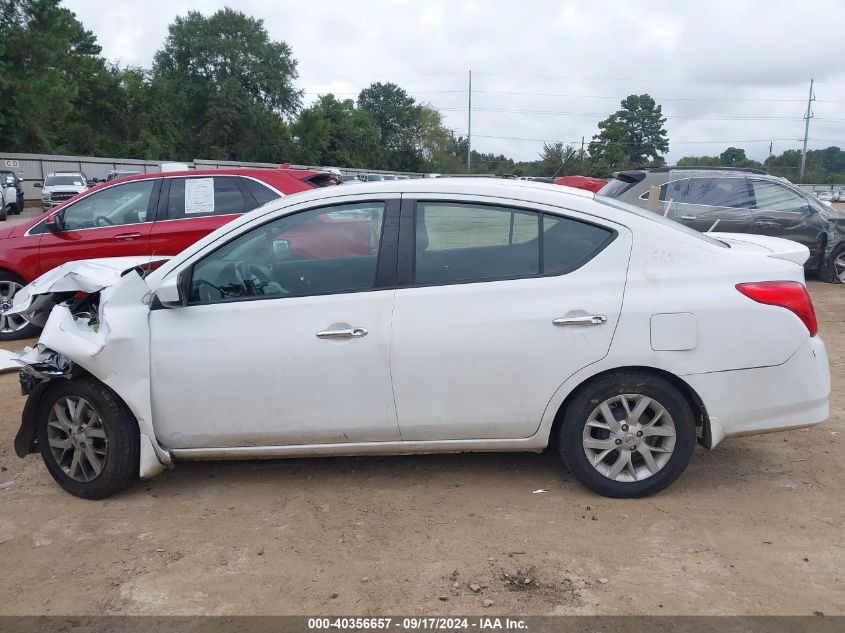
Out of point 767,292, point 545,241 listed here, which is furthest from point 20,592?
point 767,292

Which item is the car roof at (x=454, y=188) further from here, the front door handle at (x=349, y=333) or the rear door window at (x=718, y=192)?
the rear door window at (x=718, y=192)

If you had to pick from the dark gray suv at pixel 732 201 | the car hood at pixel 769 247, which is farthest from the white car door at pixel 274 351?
the dark gray suv at pixel 732 201

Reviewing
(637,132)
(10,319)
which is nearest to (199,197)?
(10,319)

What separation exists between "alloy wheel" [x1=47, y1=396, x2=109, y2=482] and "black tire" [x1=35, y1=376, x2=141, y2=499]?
0.04 ft

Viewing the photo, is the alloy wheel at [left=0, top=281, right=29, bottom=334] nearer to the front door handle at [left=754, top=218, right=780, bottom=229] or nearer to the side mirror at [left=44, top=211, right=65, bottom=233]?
the side mirror at [left=44, top=211, right=65, bottom=233]

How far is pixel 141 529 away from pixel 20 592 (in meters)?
0.63

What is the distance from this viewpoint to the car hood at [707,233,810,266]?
407 centimetres

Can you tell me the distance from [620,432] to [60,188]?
1122 inches

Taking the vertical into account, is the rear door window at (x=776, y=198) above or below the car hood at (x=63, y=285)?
above

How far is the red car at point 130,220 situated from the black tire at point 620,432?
5.02 metres

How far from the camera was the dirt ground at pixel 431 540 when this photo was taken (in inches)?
118

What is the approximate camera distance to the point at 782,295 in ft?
12.0

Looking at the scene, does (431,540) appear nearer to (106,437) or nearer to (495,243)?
(495,243)

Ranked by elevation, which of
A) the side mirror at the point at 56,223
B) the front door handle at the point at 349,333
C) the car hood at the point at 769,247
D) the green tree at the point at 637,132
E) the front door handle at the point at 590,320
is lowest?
the front door handle at the point at 349,333
